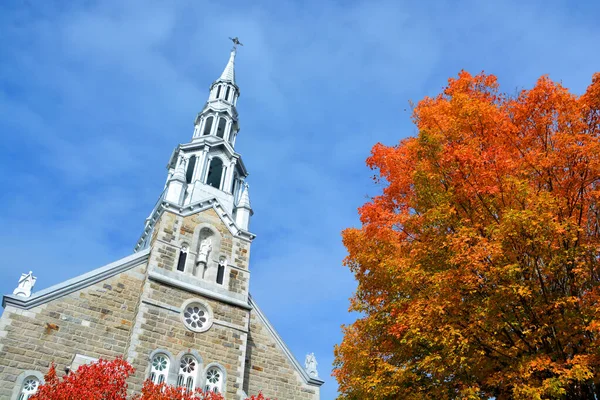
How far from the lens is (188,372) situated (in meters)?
18.9

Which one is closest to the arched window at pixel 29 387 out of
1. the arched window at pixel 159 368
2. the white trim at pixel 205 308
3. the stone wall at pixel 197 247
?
the arched window at pixel 159 368

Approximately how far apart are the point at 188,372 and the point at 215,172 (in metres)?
12.1

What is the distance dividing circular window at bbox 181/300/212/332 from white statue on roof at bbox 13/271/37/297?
18.9 ft

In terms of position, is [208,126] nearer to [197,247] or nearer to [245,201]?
[245,201]

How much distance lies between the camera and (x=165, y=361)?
60.8 ft

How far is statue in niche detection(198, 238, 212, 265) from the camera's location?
21728 mm

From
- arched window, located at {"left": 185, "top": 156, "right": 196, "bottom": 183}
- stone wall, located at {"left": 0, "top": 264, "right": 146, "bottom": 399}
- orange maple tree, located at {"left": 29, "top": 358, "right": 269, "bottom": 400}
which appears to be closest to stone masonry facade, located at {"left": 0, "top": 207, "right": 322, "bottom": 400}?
stone wall, located at {"left": 0, "top": 264, "right": 146, "bottom": 399}

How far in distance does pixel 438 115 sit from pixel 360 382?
7.44 metres

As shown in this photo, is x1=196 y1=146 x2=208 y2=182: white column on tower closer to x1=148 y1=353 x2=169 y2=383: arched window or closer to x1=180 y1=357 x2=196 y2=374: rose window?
x1=180 y1=357 x2=196 y2=374: rose window

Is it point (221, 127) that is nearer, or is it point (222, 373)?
point (222, 373)

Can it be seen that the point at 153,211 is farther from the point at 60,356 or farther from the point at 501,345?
the point at 501,345

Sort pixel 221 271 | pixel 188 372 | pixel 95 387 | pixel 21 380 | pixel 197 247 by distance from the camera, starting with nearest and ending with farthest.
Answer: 1. pixel 95 387
2. pixel 21 380
3. pixel 188 372
4. pixel 197 247
5. pixel 221 271

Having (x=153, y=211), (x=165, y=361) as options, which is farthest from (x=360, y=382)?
(x=153, y=211)

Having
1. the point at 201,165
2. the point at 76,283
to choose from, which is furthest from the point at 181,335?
the point at 201,165
